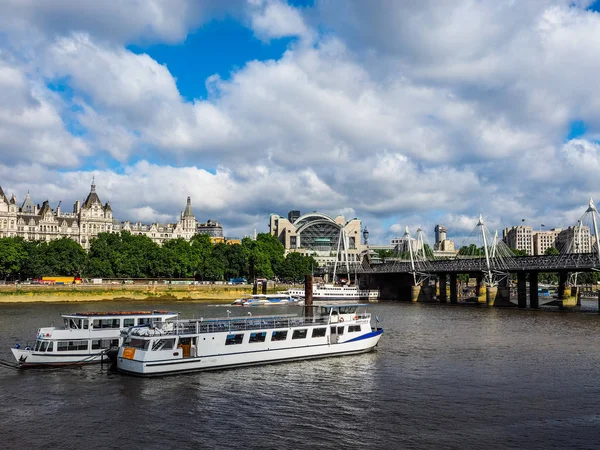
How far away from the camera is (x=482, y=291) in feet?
476

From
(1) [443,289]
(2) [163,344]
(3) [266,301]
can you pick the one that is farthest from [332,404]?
(1) [443,289]

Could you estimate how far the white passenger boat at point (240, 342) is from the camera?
44.0m

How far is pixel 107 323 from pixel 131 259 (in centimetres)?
11245

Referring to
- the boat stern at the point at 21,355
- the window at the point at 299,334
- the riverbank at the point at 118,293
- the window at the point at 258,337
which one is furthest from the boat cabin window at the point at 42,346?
the riverbank at the point at 118,293

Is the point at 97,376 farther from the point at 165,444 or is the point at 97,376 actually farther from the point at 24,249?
the point at 24,249

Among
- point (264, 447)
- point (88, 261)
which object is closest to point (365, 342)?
point (264, 447)

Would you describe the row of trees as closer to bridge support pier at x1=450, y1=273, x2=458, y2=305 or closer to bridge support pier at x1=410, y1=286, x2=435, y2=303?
bridge support pier at x1=410, y1=286, x2=435, y2=303

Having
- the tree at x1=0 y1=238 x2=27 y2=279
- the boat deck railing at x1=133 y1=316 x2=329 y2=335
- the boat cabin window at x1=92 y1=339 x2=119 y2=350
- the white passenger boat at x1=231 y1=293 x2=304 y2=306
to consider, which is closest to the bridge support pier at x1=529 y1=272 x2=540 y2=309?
the white passenger boat at x1=231 y1=293 x2=304 y2=306

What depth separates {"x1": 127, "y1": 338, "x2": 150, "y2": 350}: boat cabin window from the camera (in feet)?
145

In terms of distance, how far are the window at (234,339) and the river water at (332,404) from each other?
2.43m

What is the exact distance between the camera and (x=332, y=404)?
36.4m

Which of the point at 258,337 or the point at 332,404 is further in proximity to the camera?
the point at 258,337

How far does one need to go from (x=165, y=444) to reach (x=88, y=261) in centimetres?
13508

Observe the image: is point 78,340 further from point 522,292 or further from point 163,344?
point 522,292
